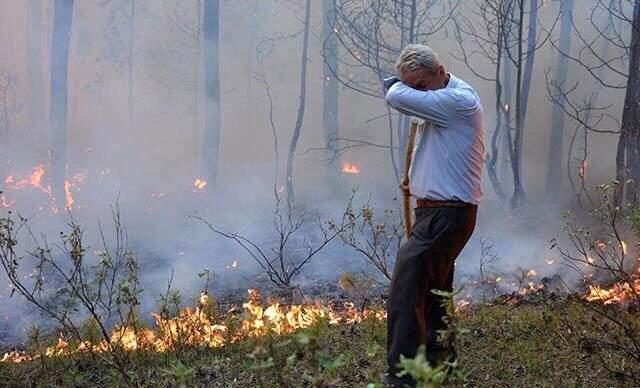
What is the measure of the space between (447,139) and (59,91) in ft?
54.5

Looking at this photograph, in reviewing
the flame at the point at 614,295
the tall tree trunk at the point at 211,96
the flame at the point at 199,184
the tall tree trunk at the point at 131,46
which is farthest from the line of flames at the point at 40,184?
the flame at the point at 614,295

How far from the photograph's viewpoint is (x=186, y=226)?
592 inches

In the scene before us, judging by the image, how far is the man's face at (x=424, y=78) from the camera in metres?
3.38

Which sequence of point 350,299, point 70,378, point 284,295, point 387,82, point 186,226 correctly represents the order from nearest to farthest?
point 387,82, point 70,378, point 284,295, point 350,299, point 186,226

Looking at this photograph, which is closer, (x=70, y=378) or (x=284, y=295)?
(x=70, y=378)

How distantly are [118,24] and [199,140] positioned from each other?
5.87 meters

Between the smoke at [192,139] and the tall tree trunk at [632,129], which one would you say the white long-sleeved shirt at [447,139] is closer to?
the tall tree trunk at [632,129]

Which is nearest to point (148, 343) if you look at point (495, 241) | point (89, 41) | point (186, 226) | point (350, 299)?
point (350, 299)

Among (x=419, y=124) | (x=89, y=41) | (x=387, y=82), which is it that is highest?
(x=89, y=41)

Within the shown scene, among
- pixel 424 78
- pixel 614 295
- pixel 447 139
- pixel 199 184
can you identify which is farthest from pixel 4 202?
pixel 447 139

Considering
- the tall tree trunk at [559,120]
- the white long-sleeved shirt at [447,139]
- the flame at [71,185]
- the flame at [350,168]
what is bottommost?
the flame at [71,185]

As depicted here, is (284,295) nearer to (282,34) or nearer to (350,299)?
(350,299)

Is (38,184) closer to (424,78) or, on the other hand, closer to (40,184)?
(40,184)

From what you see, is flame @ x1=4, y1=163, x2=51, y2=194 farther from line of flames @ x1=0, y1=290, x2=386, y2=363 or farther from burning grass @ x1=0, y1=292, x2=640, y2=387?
burning grass @ x1=0, y1=292, x2=640, y2=387
